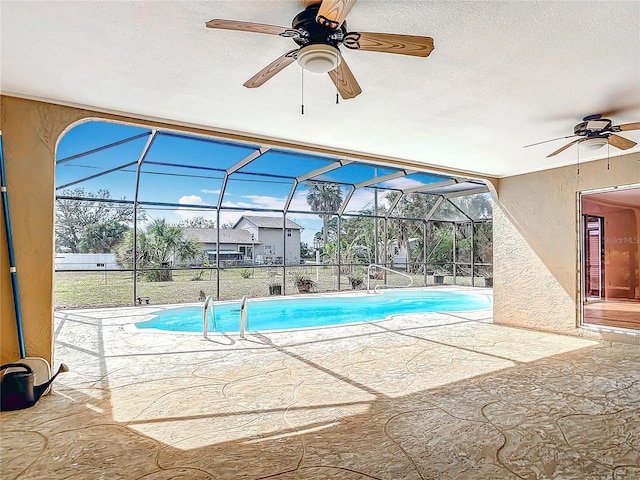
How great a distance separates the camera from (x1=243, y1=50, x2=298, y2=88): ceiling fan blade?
92.3 inches

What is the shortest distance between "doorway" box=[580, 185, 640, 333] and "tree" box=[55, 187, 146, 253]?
10.5 meters

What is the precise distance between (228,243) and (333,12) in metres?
10.6

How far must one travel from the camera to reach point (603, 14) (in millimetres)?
2199

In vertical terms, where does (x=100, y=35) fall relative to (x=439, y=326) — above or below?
above

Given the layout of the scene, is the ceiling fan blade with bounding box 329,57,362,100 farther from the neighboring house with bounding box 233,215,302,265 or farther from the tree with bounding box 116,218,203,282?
the neighboring house with bounding box 233,215,302,265

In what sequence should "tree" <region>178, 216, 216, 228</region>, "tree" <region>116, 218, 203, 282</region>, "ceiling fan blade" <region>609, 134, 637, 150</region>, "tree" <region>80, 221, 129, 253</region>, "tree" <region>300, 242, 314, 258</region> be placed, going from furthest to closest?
"tree" <region>300, 242, 314, 258</region>
"tree" <region>178, 216, 216, 228</region>
"tree" <region>116, 218, 203, 282</region>
"tree" <region>80, 221, 129, 253</region>
"ceiling fan blade" <region>609, 134, 637, 150</region>

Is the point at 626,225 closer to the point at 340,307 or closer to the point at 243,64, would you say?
the point at 340,307

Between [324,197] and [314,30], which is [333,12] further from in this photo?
[324,197]

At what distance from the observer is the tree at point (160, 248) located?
1063cm

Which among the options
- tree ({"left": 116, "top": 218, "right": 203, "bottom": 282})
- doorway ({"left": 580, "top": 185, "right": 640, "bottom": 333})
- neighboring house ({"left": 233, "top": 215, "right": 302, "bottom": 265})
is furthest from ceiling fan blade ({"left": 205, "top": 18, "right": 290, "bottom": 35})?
neighboring house ({"left": 233, "top": 215, "right": 302, "bottom": 265})

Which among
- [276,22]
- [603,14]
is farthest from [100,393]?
[603,14]

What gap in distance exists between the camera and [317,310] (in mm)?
8914

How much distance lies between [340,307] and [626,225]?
20.7ft

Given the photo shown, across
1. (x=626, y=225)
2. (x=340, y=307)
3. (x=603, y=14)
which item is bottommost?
(x=340, y=307)
